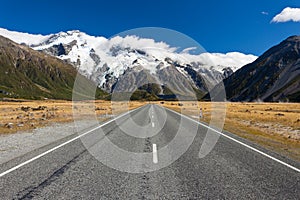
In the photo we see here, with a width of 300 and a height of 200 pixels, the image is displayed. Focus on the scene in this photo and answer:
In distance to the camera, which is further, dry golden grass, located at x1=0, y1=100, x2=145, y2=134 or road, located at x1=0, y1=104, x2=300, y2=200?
dry golden grass, located at x1=0, y1=100, x2=145, y2=134

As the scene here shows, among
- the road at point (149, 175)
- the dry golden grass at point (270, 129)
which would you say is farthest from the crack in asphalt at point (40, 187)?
the dry golden grass at point (270, 129)

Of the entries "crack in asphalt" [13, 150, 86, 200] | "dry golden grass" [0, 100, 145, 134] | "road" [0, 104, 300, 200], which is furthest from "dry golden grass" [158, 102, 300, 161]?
"dry golden grass" [0, 100, 145, 134]

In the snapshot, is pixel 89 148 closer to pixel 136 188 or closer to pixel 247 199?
pixel 136 188

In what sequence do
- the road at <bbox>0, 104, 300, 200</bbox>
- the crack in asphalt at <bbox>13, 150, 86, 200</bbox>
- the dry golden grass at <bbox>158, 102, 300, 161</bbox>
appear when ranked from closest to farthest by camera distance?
the crack in asphalt at <bbox>13, 150, 86, 200</bbox>
the road at <bbox>0, 104, 300, 200</bbox>
the dry golden grass at <bbox>158, 102, 300, 161</bbox>

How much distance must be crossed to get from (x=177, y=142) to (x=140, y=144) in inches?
72.8

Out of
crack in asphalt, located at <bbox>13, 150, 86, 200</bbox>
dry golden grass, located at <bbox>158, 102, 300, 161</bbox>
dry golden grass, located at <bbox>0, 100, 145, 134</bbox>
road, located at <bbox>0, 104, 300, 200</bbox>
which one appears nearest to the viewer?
crack in asphalt, located at <bbox>13, 150, 86, 200</bbox>

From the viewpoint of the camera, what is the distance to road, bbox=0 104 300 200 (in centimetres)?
561

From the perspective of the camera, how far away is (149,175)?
7.06 meters

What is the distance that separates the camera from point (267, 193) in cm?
566

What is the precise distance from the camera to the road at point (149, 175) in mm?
5605

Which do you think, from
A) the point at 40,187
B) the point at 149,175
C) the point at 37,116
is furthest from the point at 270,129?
the point at 37,116

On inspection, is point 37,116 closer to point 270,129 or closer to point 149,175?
point 270,129

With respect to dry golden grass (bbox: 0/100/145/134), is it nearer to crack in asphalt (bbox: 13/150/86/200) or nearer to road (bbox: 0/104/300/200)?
road (bbox: 0/104/300/200)

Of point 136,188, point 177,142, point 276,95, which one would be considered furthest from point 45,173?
point 276,95
